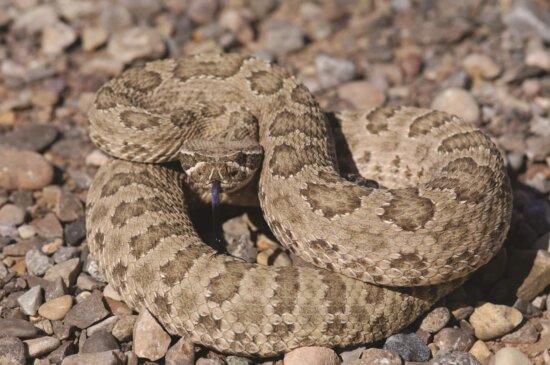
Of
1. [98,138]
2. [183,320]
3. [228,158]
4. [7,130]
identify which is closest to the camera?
[183,320]

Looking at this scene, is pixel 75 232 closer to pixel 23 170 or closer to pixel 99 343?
pixel 23 170

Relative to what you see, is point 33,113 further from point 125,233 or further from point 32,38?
point 125,233

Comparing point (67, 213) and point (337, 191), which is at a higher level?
point (337, 191)

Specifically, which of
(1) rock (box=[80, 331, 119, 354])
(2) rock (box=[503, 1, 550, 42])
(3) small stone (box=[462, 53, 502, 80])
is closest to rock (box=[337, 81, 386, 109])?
(3) small stone (box=[462, 53, 502, 80])

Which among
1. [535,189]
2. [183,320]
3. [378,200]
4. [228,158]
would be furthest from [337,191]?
[535,189]

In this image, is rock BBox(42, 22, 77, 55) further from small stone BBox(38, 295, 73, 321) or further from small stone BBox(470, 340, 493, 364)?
small stone BBox(470, 340, 493, 364)

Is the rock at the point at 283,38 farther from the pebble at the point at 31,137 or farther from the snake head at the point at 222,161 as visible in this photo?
the snake head at the point at 222,161

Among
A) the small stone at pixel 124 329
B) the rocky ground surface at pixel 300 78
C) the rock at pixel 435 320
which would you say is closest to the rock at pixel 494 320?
the rocky ground surface at pixel 300 78

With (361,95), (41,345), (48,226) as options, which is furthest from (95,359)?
(361,95)
